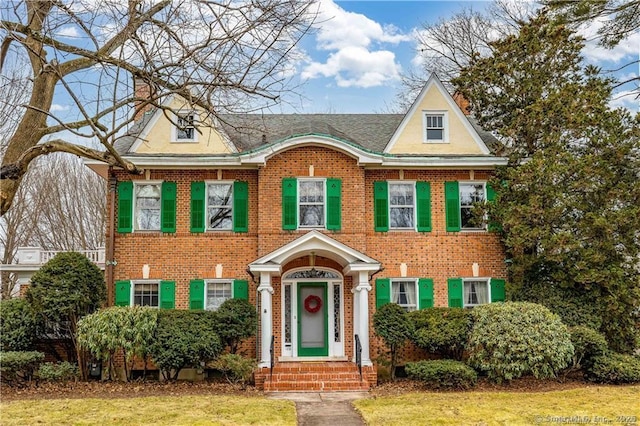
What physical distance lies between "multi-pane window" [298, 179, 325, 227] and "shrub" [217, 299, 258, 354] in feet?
9.20

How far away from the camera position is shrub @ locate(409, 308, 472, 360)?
13758 mm

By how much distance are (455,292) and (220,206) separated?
22.5 feet

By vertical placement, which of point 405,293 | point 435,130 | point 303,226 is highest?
point 435,130

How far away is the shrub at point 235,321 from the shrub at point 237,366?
524 millimetres

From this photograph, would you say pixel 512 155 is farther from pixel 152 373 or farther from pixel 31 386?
pixel 31 386

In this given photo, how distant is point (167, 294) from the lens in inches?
598

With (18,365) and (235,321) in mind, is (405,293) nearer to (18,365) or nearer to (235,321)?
(235,321)

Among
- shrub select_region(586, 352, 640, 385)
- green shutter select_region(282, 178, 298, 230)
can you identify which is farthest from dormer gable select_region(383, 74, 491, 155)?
shrub select_region(586, 352, 640, 385)

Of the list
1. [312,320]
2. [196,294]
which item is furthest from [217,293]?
[312,320]

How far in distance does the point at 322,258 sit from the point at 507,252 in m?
5.14

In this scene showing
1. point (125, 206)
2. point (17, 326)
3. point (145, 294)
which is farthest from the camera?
point (125, 206)

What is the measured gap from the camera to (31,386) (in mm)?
13133

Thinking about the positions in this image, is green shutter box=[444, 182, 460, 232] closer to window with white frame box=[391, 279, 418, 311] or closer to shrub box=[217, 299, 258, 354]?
window with white frame box=[391, 279, 418, 311]

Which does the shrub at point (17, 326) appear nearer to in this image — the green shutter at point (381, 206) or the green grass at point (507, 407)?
the green grass at point (507, 407)
